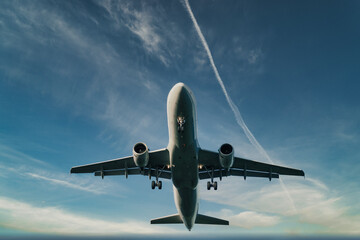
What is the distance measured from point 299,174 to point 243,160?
18.0 ft

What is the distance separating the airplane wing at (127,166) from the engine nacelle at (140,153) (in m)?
2.11

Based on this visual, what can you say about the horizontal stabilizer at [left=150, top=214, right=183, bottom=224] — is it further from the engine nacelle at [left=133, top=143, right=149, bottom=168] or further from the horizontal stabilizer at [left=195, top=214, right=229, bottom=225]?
the engine nacelle at [left=133, top=143, right=149, bottom=168]

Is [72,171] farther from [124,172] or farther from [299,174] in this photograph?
[299,174]

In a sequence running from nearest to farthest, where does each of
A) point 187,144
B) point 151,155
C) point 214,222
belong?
point 187,144, point 151,155, point 214,222

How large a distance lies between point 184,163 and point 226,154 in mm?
3053

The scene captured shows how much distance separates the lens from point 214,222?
26.5 metres

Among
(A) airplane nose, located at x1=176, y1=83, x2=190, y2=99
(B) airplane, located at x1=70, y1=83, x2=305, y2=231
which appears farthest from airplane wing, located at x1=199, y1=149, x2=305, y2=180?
(A) airplane nose, located at x1=176, y1=83, x2=190, y2=99

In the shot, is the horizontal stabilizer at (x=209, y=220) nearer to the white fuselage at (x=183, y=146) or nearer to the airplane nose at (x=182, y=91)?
the white fuselage at (x=183, y=146)

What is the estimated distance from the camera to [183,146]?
1548 centimetres

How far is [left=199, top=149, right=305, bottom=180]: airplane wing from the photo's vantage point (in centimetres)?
1889

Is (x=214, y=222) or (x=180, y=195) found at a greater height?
(x=180, y=195)

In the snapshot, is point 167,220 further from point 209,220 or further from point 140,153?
point 140,153

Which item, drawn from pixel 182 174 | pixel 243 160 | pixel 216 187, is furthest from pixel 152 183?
pixel 243 160

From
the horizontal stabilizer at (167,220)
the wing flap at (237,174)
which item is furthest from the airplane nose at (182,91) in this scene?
the horizontal stabilizer at (167,220)
